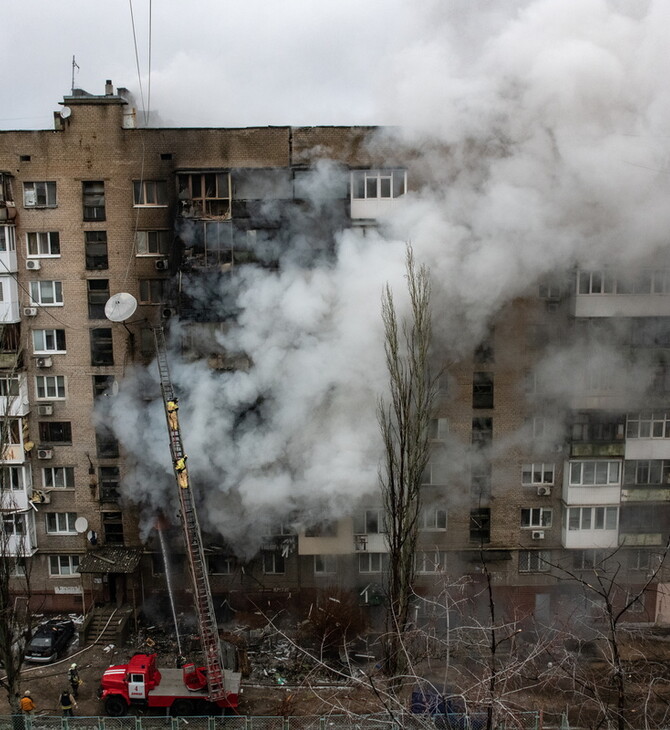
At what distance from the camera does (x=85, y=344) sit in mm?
18766

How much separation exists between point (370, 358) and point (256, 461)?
3974 millimetres

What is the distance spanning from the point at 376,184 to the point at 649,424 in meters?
9.63

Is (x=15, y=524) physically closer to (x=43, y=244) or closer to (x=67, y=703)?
(x=67, y=703)

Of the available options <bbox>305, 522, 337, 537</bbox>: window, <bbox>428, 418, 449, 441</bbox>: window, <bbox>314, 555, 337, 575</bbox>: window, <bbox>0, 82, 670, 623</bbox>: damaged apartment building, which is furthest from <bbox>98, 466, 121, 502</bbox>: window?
<bbox>428, 418, 449, 441</bbox>: window

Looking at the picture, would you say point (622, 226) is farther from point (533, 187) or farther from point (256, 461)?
point (256, 461)

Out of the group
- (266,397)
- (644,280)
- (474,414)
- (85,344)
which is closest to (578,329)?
(644,280)

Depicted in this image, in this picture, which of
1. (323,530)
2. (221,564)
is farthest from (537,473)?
(221,564)

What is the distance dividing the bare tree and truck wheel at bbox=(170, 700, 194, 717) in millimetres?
4360

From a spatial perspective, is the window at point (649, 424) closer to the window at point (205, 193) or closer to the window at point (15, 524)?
the window at point (205, 193)

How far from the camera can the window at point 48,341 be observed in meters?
18.8

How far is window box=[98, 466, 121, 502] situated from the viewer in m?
19.3

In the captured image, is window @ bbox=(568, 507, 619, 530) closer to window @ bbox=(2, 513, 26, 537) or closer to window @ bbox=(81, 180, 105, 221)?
window @ bbox=(81, 180, 105, 221)

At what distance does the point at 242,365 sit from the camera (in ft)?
59.5

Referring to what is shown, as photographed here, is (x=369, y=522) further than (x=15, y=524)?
No
